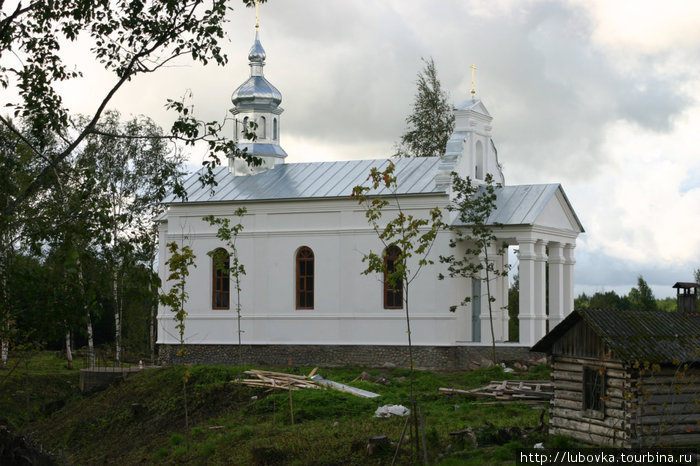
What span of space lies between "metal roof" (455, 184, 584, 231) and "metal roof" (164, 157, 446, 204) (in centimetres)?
207

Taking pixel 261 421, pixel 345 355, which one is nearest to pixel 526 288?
pixel 345 355

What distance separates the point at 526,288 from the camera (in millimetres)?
31031

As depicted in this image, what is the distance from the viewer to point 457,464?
666 inches

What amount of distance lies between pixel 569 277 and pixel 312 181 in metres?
9.68

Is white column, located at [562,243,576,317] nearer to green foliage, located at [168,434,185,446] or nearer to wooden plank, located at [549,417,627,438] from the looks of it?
green foliage, located at [168,434,185,446]

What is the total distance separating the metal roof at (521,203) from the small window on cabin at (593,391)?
43.5 feet

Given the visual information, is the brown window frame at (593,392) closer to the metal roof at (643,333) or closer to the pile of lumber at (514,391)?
the metal roof at (643,333)

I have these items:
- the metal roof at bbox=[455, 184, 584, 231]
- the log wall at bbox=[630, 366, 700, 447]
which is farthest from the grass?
the metal roof at bbox=[455, 184, 584, 231]

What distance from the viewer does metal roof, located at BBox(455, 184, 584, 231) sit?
3130cm

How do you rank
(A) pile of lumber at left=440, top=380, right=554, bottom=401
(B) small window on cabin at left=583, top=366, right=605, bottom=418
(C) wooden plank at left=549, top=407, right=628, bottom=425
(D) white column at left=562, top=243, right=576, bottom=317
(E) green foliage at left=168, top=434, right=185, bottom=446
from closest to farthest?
(C) wooden plank at left=549, top=407, right=628, bottom=425, (B) small window on cabin at left=583, top=366, right=605, bottom=418, (A) pile of lumber at left=440, top=380, right=554, bottom=401, (E) green foliage at left=168, top=434, right=185, bottom=446, (D) white column at left=562, top=243, right=576, bottom=317

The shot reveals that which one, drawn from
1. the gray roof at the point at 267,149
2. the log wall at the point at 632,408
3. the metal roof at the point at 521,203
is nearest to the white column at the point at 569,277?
the metal roof at the point at 521,203

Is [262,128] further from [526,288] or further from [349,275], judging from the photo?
[526,288]

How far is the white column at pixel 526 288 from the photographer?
3081 cm

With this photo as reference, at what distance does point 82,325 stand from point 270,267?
1851 centimetres
